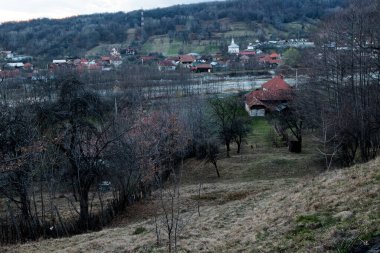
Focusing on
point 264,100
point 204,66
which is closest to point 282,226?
point 264,100

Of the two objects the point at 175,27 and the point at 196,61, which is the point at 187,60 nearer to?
the point at 196,61

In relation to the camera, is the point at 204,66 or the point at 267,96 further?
the point at 204,66

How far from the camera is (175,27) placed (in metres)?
124

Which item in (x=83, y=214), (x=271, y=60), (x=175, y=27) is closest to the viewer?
(x=83, y=214)

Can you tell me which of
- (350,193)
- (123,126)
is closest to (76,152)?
(123,126)

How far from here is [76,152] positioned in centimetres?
1430

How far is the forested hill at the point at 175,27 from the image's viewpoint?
→ 10941 centimetres

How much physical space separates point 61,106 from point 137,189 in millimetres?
4782

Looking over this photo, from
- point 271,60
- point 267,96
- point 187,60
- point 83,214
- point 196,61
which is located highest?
point 187,60

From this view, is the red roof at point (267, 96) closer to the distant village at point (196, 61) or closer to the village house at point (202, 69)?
the distant village at point (196, 61)

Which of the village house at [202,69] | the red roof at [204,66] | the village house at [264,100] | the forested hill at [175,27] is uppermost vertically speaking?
the forested hill at [175,27]

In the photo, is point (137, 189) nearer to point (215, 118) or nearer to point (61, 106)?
point (61, 106)

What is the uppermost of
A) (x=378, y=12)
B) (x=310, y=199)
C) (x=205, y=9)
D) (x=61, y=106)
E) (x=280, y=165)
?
(x=205, y=9)

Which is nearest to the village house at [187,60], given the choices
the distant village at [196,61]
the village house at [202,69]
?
the distant village at [196,61]
